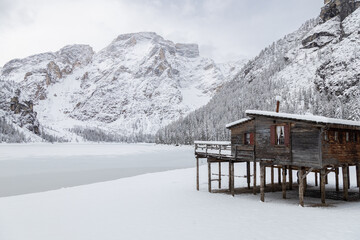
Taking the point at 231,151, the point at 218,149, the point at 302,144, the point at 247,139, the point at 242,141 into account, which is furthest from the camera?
the point at 218,149

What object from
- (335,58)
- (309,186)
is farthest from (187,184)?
(335,58)

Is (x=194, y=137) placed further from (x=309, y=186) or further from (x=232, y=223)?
(x=232, y=223)

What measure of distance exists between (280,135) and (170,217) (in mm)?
10814

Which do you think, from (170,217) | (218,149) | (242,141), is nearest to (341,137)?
(242,141)

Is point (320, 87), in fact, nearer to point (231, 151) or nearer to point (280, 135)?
point (231, 151)

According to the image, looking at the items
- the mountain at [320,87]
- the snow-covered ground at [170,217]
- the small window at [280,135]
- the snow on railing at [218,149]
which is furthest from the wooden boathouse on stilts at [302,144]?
the mountain at [320,87]

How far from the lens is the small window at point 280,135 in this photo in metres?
23.3

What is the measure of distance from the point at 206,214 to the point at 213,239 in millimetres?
5489

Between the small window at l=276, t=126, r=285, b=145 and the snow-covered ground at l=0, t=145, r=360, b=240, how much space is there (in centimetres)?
494

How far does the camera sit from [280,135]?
23.5 metres

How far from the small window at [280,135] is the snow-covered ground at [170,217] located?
16.2 ft

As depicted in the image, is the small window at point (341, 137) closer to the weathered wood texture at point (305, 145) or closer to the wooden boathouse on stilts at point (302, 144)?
the wooden boathouse on stilts at point (302, 144)

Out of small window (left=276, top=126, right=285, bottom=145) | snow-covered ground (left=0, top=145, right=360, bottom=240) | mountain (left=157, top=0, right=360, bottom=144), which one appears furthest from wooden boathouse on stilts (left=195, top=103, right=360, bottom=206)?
mountain (left=157, top=0, right=360, bottom=144)

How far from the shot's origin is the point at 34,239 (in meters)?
16.6
